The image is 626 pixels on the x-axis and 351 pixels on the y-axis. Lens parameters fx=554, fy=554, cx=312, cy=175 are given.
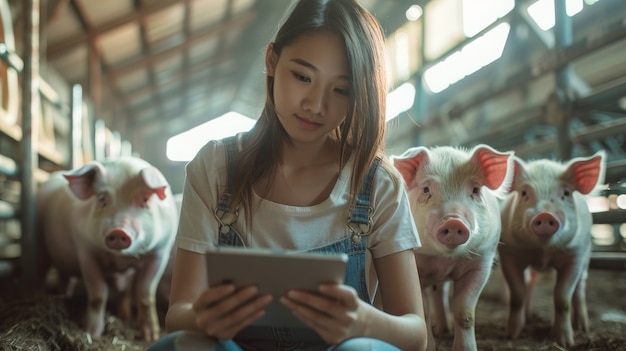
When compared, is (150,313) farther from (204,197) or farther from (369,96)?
(369,96)

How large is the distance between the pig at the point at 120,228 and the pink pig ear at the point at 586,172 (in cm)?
164

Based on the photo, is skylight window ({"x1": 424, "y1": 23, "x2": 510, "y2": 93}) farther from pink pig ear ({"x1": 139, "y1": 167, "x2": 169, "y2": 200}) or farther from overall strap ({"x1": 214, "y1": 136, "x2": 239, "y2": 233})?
overall strap ({"x1": 214, "y1": 136, "x2": 239, "y2": 233})

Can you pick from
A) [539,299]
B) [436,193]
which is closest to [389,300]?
[436,193]

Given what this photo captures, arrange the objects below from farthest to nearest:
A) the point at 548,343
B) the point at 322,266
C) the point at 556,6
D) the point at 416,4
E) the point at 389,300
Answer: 1. the point at 416,4
2. the point at 556,6
3. the point at 548,343
4. the point at 389,300
5. the point at 322,266

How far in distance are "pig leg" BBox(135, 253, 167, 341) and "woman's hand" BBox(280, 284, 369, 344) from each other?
1.67 m

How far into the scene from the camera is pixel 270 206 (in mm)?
1239

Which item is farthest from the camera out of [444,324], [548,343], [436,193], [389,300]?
[444,324]

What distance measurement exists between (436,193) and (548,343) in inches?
27.2

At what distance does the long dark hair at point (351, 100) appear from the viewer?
121cm

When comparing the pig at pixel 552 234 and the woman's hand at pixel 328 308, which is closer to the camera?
the woman's hand at pixel 328 308

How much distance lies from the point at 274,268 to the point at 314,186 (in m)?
0.51

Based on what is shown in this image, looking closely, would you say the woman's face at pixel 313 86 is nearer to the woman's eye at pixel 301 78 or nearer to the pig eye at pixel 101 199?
the woman's eye at pixel 301 78

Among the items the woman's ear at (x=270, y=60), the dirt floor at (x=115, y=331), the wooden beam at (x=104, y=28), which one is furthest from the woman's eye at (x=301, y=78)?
the wooden beam at (x=104, y=28)

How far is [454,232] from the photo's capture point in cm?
159
